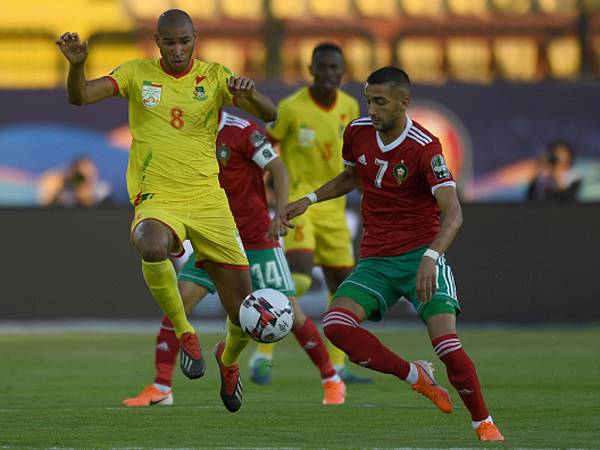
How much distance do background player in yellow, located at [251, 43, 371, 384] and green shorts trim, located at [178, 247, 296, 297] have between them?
1212mm

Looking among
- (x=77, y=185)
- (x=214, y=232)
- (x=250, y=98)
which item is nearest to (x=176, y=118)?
(x=250, y=98)

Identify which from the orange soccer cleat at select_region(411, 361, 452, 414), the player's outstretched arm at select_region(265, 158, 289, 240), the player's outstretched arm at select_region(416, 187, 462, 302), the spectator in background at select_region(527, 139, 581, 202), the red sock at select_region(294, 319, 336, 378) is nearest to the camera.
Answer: the player's outstretched arm at select_region(416, 187, 462, 302)

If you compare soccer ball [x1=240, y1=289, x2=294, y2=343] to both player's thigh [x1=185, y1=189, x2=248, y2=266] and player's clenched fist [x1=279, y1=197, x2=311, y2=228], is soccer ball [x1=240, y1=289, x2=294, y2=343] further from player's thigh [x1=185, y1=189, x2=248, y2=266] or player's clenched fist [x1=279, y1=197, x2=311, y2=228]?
player's clenched fist [x1=279, y1=197, x2=311, y2=228]

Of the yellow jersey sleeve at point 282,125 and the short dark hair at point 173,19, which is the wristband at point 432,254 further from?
the yellow jersey sleeve at point 282,125

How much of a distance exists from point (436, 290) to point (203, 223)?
1659mm

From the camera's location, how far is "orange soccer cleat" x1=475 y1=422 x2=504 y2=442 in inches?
311

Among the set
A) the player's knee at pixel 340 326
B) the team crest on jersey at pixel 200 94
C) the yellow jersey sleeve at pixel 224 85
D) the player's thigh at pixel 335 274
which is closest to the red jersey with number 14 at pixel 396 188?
the player's knee at pixel 340 326

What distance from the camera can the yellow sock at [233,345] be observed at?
9422 mm

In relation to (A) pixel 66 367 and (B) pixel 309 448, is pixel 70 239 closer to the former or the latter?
(A) pixel 66 367

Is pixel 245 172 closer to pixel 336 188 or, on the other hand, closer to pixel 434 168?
pixel 336 188

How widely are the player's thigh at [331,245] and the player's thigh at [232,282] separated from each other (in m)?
2.93

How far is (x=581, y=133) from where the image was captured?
843 inches

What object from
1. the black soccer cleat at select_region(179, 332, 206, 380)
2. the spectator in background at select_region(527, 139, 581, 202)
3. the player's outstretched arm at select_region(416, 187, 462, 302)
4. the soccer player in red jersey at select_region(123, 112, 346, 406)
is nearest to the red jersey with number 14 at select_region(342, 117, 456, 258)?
the player's outstretched arm at select_region(416, 187, 462, 302)

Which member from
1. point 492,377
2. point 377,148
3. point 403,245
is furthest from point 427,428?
point 492,377
